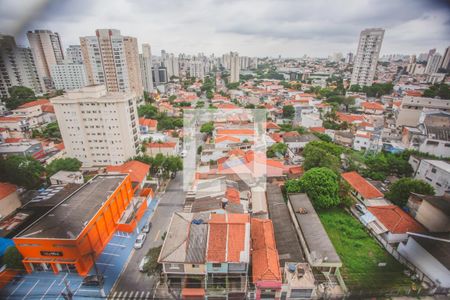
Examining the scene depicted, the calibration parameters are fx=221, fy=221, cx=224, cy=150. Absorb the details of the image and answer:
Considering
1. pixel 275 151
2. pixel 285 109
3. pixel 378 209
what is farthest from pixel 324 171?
pixel 285 109

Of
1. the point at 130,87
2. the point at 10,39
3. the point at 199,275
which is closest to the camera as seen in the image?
the point at 10,39

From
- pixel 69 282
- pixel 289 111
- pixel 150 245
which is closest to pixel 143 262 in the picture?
pixel 150 245

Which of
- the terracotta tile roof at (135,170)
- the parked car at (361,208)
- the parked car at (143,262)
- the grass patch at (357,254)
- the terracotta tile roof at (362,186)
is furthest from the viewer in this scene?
the terracotta tile roof at (135,170)

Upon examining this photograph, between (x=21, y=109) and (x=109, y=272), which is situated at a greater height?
(x=21, y=109)

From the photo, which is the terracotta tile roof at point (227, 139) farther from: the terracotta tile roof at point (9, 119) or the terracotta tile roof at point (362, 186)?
the terracotta tile roof at point (9, 119)

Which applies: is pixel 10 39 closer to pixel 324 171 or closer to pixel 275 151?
pixel 324 171

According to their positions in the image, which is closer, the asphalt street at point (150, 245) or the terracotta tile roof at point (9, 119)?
the asphalt street at point (150, 245)

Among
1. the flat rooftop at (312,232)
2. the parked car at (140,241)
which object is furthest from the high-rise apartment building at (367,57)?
the parked car at (140,241)
